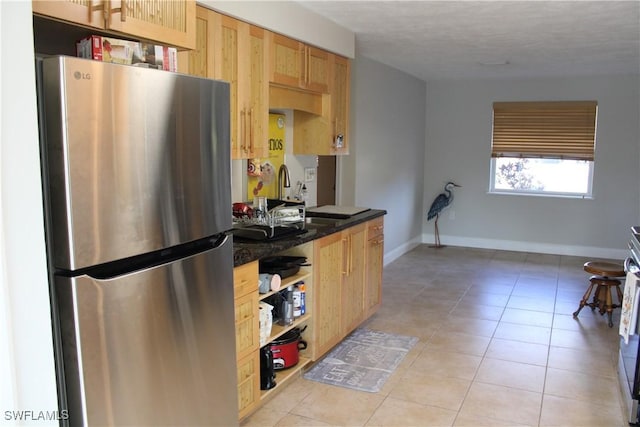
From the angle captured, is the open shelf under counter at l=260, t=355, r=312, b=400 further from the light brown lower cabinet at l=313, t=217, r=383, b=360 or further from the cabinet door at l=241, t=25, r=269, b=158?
the cabinet door at l=241, t=25, r=269, b=158

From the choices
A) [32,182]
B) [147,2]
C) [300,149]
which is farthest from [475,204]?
[32,182]

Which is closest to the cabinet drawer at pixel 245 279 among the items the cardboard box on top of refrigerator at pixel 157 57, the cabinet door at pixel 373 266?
the cardboard box on top of refrigerator at pixel 157 57

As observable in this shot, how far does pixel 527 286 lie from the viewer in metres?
5.36

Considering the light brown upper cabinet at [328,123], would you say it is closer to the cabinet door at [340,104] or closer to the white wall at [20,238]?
the cabinet door at [340,104]

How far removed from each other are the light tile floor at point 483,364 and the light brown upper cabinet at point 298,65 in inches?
72.5

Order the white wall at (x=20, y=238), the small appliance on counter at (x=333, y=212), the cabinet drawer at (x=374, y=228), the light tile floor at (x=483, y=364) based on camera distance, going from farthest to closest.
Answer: the cabinet drawer at (x=374, y=228) → the small appliance on counter at (x=333, y=212) → the light tile floor at (x=483, y=364) → the white wall at (x=20, y=238)

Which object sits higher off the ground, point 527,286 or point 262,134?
point 262,134

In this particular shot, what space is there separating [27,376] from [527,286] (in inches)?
195

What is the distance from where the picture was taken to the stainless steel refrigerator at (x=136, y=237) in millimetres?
1372

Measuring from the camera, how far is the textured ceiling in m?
3.41

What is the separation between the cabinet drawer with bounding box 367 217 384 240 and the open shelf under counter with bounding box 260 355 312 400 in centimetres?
107

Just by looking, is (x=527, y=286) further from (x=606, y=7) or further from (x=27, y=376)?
(x=27, y=376)

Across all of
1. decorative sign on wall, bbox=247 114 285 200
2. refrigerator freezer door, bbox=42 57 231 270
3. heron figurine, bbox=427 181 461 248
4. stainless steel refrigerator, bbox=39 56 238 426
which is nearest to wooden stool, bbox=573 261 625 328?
decorative sign on wall, bbox=247 114 285 200

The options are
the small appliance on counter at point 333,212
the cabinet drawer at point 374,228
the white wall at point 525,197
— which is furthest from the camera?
the white wall at point 525,197
